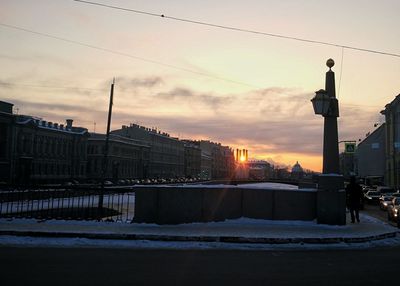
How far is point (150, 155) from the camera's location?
161000mm

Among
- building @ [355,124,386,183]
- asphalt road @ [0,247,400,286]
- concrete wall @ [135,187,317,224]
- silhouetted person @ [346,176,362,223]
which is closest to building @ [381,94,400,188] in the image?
building @ [355,124,386,183]

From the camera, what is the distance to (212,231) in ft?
54.7

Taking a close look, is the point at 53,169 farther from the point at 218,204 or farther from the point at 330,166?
the point at 330,166

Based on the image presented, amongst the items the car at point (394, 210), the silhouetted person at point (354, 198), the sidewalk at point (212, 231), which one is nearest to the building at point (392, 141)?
the car at point (394, 210)

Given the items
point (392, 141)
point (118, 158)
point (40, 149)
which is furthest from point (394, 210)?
point (118, 158)

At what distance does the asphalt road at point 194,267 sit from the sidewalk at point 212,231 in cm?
166

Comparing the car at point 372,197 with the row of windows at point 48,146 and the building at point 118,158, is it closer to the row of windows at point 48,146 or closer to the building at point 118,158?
the row of windows at point 48,146

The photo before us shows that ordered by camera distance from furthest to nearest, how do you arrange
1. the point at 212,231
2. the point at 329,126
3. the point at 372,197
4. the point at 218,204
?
the point at 372,197, the point at 329,126, the point at 218,204, the point at 212,231

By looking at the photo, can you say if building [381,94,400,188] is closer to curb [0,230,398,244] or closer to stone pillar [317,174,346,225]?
stone pillar [317,174,346,225]

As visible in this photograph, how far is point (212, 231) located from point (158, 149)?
15201 cm

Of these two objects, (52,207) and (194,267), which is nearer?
(194,267)

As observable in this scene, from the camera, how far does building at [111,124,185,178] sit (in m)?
162

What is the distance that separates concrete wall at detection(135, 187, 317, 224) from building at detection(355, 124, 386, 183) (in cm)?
8913

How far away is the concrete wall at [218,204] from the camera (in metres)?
18.3
